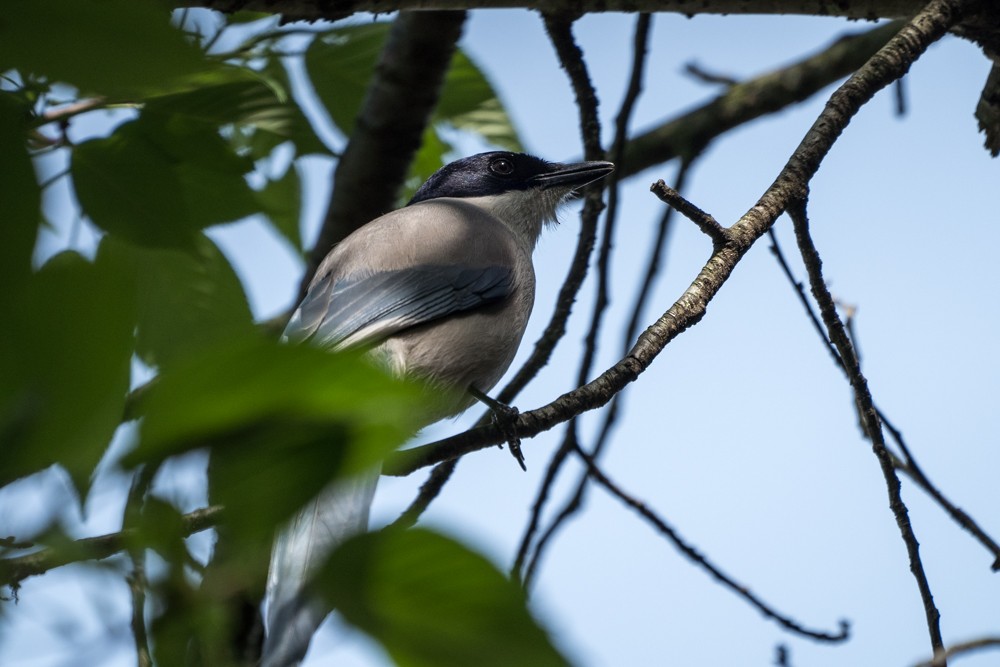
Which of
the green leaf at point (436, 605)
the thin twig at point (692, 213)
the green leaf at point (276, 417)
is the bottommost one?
the green leaf at point (436, 605)

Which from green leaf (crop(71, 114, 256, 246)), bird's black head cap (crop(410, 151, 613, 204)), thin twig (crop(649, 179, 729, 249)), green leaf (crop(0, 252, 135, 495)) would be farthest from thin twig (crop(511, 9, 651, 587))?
green leaf (crop(0, 252, 135, 495))

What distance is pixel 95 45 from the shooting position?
23.0 inches

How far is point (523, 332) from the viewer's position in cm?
449

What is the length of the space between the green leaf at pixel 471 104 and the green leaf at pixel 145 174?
1.86m

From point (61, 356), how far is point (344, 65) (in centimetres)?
320

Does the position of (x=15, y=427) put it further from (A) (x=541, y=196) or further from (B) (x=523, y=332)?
(A) (x=541, y=196)

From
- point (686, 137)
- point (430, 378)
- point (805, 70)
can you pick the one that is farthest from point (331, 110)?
point (805, 70)

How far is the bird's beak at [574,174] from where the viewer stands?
4.82 m

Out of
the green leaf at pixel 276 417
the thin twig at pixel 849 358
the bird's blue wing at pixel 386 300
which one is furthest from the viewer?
the bird's blue wing at pixel 386 300

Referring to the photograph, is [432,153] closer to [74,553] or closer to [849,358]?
[849,358]

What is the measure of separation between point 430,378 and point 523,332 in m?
0.76

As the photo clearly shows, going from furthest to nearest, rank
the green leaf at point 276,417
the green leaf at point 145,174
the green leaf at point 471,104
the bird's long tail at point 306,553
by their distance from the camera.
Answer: the green leaf at point 471,104 → the green leaf at point 145,174 → the bird's long tail at point 306,553 → the green leaf at point 276,417

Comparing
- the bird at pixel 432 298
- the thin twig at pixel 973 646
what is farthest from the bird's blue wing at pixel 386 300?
the thin twig at pixel 973 646

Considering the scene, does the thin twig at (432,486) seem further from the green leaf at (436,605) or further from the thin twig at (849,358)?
the green leaf at (436,605)
